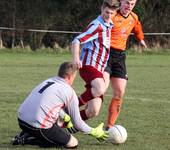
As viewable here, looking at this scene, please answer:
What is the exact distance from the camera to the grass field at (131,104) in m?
7.39

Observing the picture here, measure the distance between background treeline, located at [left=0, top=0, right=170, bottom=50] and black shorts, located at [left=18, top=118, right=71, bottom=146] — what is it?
25.2m

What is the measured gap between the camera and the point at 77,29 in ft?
111

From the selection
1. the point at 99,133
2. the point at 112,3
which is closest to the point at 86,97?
the point at 99,133

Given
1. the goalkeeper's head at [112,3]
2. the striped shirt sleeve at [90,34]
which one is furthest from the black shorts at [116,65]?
the goalkeeper's head at [112,3]

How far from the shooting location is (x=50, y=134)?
6.83m

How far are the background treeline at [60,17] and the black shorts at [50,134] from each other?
992 inches

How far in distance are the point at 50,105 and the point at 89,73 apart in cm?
113

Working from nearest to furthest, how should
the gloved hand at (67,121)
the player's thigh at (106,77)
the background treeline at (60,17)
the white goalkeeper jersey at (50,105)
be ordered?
the white goalkeeper jersey at (50,105), the gloved hand at (67,121), the player's thigh at (106,77), the background treeline at (60,17)

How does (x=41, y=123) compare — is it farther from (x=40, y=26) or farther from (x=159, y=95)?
(x=40, y=26)

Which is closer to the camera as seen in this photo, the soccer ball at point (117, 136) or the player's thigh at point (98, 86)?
the soccer ball at point (117, 136)

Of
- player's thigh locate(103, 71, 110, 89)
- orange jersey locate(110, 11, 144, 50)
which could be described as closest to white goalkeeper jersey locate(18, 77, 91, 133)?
player's thigh locate(103, 71, 110, 89)

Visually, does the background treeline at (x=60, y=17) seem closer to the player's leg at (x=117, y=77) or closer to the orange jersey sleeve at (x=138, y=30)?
the orange jersey sleeve at (x=138, y=30)

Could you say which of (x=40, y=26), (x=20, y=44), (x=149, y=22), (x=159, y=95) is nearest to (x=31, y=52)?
(x=20, y=44)

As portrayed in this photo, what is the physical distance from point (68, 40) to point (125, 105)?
22.0 m
